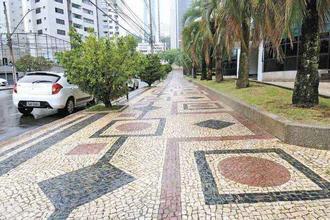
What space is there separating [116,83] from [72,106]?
1.98 m

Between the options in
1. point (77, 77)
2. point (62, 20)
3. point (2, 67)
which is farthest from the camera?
point (62, 20)

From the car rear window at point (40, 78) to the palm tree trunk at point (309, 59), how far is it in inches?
290

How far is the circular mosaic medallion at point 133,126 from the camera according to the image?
22.9 ft

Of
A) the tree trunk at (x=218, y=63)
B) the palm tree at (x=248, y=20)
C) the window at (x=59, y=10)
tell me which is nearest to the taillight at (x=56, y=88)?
the palm tree at (x=248, y=20)

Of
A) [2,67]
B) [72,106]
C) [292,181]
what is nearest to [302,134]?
[292,181]

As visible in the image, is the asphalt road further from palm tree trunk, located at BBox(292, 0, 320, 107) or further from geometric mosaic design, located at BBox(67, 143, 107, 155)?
palm tree trunk, located at BBox(292, 0, 320, 107)

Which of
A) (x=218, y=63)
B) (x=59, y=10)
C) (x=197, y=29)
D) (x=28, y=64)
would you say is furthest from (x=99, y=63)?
(x=59, y=10)

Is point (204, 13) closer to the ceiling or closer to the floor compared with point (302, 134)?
closer to the ceiling

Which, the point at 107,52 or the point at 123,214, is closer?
the point at 123,214

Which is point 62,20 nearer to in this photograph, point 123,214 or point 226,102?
point 226,102

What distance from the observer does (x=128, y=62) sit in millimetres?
10023

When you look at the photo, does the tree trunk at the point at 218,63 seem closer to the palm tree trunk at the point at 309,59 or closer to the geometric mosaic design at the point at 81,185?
the palm tree trunk at the point at 309,59

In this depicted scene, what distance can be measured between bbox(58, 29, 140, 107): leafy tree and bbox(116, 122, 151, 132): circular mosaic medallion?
8.42 feet

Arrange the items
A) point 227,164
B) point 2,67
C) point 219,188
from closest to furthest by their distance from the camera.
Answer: point 219,188
point 227,164
point 2,67
